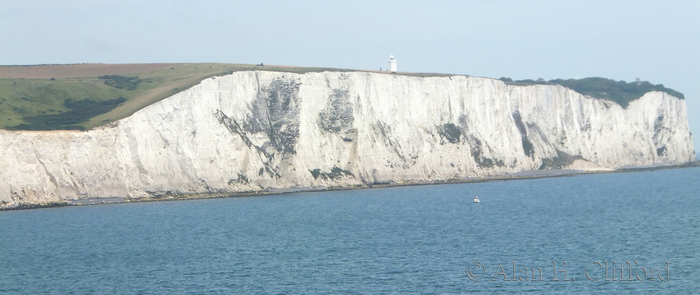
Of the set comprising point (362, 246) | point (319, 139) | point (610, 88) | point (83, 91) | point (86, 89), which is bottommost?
point (362, 246)

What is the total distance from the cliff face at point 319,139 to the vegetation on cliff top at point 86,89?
2204mm

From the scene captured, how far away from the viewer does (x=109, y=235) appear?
38969 mm

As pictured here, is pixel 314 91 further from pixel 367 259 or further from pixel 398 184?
pixel 367 259

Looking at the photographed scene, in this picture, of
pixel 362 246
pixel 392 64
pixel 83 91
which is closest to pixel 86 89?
pixel 83 91

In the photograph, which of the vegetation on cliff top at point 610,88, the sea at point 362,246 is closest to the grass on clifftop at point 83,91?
the sea at point 362,246

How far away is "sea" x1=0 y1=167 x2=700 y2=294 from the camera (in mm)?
25719

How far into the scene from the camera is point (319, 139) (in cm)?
6662

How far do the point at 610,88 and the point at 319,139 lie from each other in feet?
160

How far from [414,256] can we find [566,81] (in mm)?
75698

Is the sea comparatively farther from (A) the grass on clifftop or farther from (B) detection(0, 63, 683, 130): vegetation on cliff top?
(A) the grass on clifftop

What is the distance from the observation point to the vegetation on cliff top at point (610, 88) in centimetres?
9400

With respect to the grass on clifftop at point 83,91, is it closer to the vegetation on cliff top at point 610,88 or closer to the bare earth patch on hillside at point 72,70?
the bare earth patch on hillside at point 72,70

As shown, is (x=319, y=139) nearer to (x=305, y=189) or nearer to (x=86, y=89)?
(x=305, y=189)

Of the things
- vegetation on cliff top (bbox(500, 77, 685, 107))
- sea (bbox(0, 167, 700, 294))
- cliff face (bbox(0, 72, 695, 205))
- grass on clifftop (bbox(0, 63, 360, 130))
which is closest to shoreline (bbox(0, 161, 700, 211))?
cliff face (bbox(0, 72, 695, 205))
